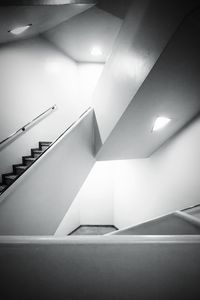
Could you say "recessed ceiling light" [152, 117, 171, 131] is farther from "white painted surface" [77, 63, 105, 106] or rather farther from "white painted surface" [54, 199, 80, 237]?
"white painted surface" [54, 199, 80, 237]

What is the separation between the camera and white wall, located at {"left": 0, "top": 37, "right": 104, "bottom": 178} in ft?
17.4

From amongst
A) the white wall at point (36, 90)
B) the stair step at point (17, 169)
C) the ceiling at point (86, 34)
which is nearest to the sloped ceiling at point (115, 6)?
the ceiling at point (86, 34)

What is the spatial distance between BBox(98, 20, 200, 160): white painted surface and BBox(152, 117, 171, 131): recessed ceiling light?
0.12 m

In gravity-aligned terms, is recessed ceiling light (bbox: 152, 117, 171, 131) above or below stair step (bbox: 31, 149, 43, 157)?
above

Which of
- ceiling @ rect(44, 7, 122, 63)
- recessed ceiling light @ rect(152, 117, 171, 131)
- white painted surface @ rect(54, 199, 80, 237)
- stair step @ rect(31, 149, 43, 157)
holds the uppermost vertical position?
ceiling @ rect(44, 7, 122, 63)

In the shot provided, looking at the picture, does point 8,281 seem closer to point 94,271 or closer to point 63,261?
point 63,261

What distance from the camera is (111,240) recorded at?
1316 millimetres

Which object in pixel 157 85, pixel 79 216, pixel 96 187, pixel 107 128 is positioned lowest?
pixel 79 216

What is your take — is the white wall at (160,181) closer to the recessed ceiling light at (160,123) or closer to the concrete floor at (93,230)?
the concrete floor at (93,230)

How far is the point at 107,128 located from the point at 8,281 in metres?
3.69

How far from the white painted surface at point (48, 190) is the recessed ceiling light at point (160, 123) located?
1531 mm

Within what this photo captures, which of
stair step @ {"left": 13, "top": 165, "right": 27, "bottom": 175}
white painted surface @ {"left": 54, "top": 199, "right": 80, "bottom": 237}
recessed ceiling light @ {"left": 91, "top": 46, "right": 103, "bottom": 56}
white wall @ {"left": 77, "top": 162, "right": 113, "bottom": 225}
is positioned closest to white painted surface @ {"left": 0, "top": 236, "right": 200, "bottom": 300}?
stair step @ {"left": 13, "top": 165, "right": 27, "bottom": 175}

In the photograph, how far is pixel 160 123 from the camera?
4750 mm

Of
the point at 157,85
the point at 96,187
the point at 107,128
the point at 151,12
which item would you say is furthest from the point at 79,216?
the point at 151,12
